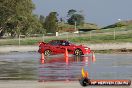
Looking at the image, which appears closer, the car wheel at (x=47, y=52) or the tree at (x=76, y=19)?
the car wheel at (x=47, y=52)

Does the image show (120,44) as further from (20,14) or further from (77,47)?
(20,14)

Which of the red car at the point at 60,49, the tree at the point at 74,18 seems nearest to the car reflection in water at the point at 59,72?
the red car at the point at 60,49

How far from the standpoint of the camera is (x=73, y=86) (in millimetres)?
14812

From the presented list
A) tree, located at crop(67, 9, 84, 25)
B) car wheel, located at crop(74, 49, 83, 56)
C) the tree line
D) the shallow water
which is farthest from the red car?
tree, located at crop(67, 9, 84, 25)

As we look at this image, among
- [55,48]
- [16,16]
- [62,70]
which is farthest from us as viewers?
[16,16]

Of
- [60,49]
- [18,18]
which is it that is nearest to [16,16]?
[18,18]

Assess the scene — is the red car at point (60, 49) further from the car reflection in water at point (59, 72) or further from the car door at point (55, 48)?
the car reflection in water at point (59, 72)

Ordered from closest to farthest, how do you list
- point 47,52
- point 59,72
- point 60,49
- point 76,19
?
point 59,72 < point 47,52 < point 60,49 < point 76,19

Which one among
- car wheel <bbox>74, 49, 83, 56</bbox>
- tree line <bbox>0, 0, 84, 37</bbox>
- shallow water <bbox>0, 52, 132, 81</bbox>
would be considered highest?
tree line <bbox>0, 0, 84, 37</bbox>

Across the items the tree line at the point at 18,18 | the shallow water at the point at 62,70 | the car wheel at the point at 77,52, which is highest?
the tree line at the point at 18,18

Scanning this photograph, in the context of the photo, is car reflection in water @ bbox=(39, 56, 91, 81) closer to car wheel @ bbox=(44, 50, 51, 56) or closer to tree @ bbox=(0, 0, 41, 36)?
car wheel @ bbox=(44, 50, 51, 56)

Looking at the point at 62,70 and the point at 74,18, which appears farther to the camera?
the point at 74,18

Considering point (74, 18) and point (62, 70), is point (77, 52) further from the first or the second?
point (74, 18)

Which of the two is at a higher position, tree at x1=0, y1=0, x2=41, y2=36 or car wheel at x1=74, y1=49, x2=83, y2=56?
tree at x1=0, y1=0, x2=41, y2=36
